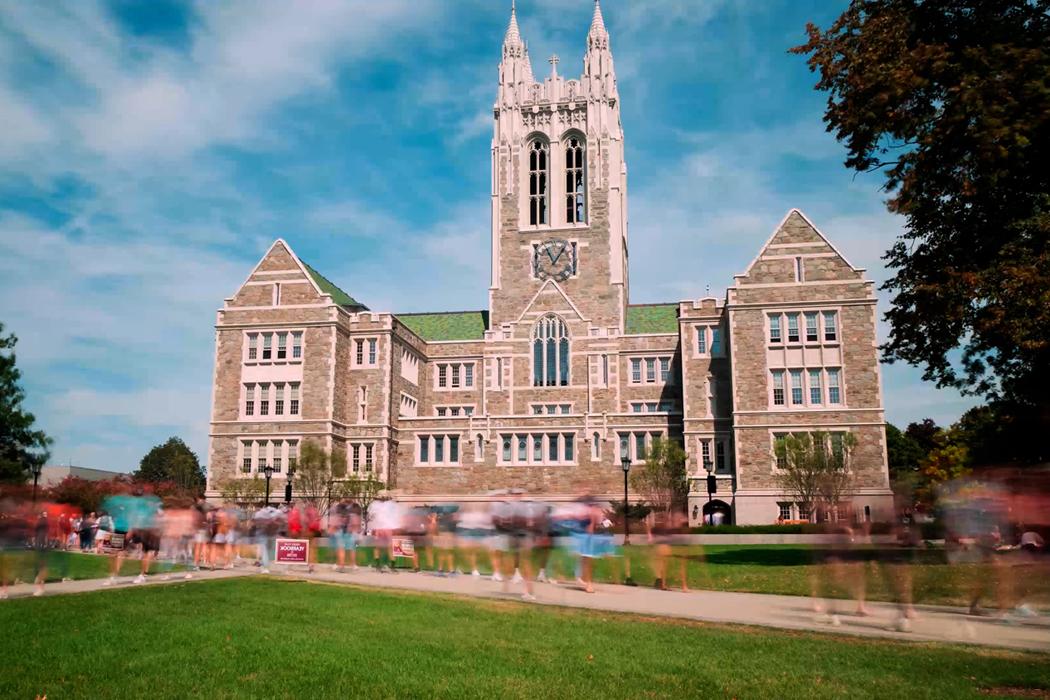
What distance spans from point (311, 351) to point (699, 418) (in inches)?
957

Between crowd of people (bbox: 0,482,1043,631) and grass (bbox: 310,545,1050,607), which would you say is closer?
crowd of people (bbox: 0,482,1043,631)

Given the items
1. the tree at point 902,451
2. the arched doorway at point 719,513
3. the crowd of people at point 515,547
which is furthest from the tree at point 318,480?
the tree at point 902,451

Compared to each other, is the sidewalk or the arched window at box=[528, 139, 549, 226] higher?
the arched window at box=[528, 139, 549, 226]

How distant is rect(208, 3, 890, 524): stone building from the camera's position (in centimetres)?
4791

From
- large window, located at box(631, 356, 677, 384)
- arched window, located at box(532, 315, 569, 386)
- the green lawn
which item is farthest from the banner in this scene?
large window, located at box(631, 356, 677, 384)

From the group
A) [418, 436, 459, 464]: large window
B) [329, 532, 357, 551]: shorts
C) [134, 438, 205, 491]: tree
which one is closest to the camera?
[329, 532, 357, 551]: shorts

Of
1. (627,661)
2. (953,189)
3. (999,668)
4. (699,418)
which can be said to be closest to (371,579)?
(627,661)

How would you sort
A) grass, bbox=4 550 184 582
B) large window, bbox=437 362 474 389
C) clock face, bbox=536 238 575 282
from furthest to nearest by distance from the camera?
clock face, bbox=536 238 575 282
large window, bbox=437 362 474 389
grass, bbox=4 550 184 582

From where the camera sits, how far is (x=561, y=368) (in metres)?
57.1

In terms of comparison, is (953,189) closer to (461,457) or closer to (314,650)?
(314,650)

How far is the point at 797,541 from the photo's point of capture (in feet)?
125

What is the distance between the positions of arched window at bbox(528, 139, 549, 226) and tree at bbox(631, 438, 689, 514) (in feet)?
79.8

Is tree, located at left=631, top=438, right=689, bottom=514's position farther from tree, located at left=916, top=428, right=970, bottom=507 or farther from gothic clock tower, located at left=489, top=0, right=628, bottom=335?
tree, located at left=916, top=428, right=970, bottom=507

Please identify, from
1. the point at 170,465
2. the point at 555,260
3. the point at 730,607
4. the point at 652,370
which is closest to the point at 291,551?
the point at 730,607
